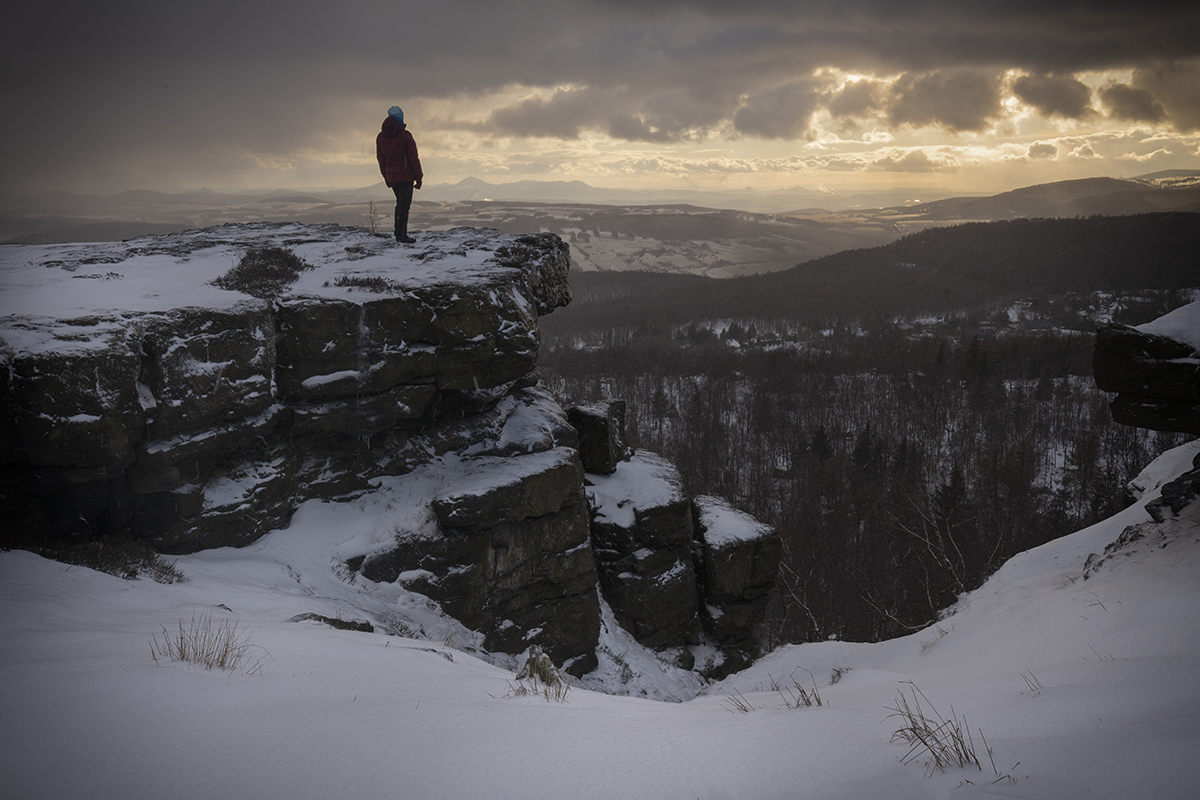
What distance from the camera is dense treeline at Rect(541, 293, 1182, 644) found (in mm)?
45781

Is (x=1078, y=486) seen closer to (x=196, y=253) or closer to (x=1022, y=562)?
(x=1022, y=562)

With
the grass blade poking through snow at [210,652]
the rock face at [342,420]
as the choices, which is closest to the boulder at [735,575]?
the rock face at [342,420]

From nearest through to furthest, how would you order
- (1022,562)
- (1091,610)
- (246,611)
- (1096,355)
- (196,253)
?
(1091,610) → (246,611) → (1096,355) → (1022,562) → (196,253)

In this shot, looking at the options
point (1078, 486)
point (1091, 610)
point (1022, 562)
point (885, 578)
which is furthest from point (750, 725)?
point (1078, 486)

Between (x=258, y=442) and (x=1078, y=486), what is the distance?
73.9 metres

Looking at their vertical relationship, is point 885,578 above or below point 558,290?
below

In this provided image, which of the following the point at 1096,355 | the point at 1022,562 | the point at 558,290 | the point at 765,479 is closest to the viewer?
the point at 1096,355

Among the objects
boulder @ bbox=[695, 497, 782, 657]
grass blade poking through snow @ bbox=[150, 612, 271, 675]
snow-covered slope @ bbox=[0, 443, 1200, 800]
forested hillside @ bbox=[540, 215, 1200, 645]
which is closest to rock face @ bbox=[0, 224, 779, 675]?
boulder @ bbox=[695, 497, 782, 657]

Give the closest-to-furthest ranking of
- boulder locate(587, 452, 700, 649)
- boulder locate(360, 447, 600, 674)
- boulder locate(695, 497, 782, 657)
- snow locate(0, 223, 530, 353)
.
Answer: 1. snow locate(0, 223, 530, 353)
2. boulder locate(360, 447, 600, 674)
3. boulder locate(587, 452, 700, 649)
4. boulder locate(695, 497, 782, 657)

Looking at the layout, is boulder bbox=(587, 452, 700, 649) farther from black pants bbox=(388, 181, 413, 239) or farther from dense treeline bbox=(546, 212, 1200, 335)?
→ dense treeline bbox=(546, 212, 1200, 335)

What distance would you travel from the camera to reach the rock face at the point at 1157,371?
9039 millimetres

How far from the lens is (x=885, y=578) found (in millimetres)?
46312

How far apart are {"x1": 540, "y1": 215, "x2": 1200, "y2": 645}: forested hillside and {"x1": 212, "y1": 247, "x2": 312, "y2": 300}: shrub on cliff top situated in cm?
1620

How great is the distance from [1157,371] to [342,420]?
15919 mm
